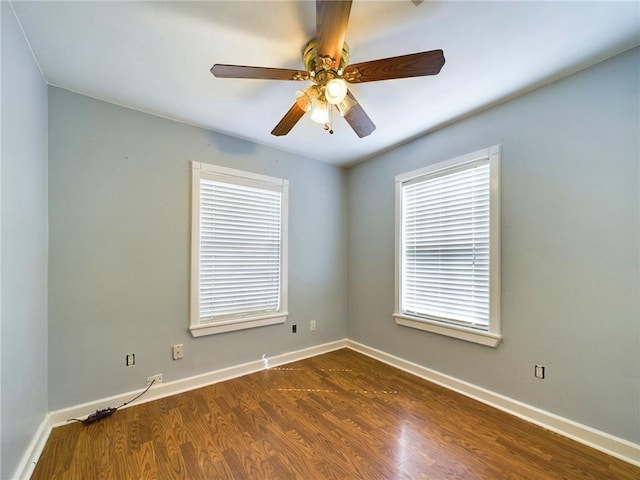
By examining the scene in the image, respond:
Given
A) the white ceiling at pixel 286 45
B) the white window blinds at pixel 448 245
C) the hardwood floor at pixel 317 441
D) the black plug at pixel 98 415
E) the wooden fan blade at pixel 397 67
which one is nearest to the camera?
the wooden fan blade at pixel 397 67

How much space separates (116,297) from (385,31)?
2706 millimetres

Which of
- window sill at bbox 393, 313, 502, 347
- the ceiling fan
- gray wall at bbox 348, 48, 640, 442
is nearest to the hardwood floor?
gray wall at bbox 348, 48, 640, 442

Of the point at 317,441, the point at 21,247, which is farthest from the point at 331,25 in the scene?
the point at 317,441

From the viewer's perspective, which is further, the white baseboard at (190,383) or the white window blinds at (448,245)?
the white window blinds at (448,245)

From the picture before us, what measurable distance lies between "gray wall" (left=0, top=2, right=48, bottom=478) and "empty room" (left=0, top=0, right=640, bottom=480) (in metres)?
0.02

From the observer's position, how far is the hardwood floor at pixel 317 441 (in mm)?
1569

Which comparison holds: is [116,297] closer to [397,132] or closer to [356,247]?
[356,247]

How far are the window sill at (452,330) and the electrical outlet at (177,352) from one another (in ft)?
7.23

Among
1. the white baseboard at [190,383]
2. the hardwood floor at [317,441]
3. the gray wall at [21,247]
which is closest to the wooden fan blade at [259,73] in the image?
the gray wall at [21,247]

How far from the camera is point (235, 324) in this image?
9.12ft

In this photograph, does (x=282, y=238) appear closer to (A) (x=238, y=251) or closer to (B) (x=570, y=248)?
(A) (x=238, y=251)

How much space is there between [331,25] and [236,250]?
85.2 inches

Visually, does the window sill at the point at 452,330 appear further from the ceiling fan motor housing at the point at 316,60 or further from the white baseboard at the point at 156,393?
the ceiling fan motor housing at the point at 316,60

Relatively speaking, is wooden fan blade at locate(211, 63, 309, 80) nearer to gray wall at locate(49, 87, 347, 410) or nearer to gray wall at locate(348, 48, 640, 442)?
gray wall at locate(49, 87, 347, 410)
